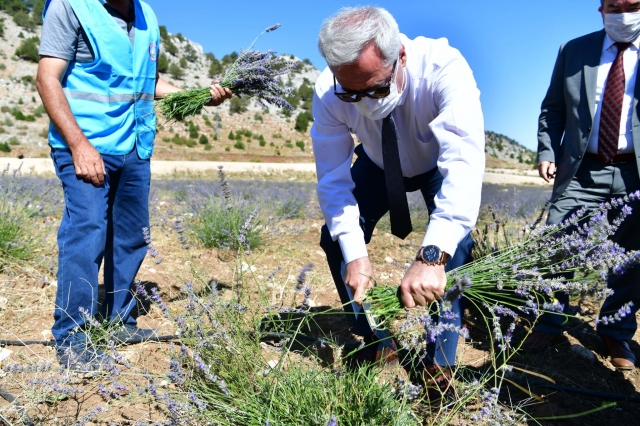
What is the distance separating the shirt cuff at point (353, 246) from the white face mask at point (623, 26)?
192 cm

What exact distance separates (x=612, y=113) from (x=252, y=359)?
7.73 ft

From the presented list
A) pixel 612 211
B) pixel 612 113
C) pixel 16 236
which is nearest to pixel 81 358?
pixel 16 236

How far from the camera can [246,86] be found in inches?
128

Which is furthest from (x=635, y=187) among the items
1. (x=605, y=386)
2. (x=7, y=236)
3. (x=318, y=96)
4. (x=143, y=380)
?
(x=7, y=236)

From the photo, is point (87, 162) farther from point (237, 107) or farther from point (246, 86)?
point (237, 107)

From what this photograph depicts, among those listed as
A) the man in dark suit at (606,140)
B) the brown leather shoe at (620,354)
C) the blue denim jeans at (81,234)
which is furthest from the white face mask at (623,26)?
the blue denim jeans at (81,234)

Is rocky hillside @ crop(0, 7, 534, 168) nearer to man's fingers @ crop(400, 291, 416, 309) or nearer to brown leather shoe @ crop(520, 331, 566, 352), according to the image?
brown leather shoe @ crop(520, 331, 566, 352)

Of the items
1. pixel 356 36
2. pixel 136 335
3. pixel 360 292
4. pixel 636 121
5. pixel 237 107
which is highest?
pixel 237 107

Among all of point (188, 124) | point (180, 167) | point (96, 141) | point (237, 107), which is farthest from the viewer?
point (237, 107)

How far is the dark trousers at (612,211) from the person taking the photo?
9.43 feet

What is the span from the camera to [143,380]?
2.24 meters

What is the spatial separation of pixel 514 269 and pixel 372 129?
0.97m

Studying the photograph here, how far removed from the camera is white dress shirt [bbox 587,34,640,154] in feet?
9.32

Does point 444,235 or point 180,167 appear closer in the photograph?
point 444,235
